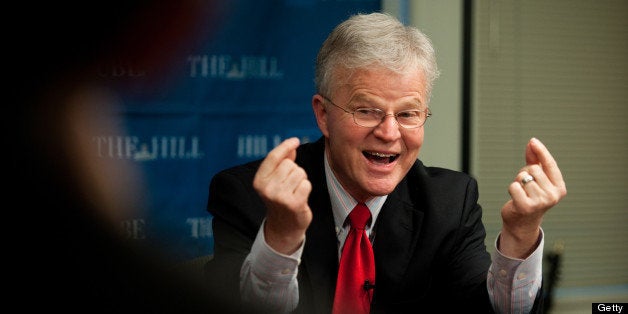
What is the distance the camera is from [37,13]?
242mm

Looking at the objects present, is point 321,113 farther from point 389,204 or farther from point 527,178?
point 527,178

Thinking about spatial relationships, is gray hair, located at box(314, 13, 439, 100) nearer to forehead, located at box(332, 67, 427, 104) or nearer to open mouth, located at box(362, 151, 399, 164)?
forehead, located at box(332, 67, 427, 104)

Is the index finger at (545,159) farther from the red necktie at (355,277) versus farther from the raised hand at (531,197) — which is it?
the red necktie at (355,277)

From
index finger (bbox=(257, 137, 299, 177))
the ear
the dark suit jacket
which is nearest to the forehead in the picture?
the ear

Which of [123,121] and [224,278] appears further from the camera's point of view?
[123,121]

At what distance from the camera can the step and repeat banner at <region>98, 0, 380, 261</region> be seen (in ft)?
9.62

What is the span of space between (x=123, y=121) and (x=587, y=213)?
8.62 feet

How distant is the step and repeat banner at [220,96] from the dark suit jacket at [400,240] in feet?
4.47

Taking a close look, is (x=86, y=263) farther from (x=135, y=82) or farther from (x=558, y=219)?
(x=558, y=219)

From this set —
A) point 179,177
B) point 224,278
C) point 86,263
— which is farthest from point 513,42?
point 86,263

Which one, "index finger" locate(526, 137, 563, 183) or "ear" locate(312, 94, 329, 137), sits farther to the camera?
"ear" locate(312, 94, 329, 137)

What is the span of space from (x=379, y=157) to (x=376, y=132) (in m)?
A: 0.07

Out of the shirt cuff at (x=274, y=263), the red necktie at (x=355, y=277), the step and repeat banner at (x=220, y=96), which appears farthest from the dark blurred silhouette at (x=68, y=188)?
the step and repeat banner at (x=220, y=96)

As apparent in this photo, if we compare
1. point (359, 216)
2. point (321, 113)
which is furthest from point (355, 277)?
point (321, 113)
